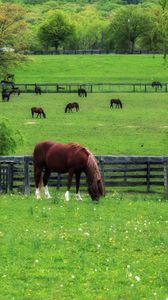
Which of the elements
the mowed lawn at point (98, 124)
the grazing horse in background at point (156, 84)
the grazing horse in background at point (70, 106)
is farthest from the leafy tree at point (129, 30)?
the grazing horse in background at point (70, 106)

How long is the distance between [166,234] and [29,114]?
1304 inches

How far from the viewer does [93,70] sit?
97188mm

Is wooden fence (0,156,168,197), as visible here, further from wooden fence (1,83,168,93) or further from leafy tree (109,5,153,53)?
leafy tree (109,5,153,53)

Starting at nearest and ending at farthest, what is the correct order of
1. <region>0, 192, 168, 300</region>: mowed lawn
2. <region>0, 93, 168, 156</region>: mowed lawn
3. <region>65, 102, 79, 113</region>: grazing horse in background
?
<region>0, 192, 168, 300</region>: mowed lawn
<region>0, 93, 168, 156</region>: mowed lawn
<region>65, 102, 79, 113</region>: grazing horse in background

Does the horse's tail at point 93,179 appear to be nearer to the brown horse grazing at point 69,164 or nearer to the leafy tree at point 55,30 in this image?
the brown horse grazing at point 69,164

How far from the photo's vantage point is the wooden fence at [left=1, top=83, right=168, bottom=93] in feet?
229

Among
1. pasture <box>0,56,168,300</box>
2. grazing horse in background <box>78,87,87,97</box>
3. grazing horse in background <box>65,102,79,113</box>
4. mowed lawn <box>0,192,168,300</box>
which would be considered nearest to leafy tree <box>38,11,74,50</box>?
grazing horse in background <box>78,87,87,97</box>

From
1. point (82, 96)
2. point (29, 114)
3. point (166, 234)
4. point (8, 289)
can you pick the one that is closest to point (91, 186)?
point (166, 234)

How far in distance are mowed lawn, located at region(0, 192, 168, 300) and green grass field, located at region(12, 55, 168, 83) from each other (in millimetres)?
69405

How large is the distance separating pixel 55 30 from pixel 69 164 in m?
121

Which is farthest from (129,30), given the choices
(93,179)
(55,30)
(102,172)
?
(93,179)

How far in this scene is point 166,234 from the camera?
1258cm

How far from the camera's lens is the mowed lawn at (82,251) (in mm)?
9414

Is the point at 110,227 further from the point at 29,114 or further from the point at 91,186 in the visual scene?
the point at 29,114
